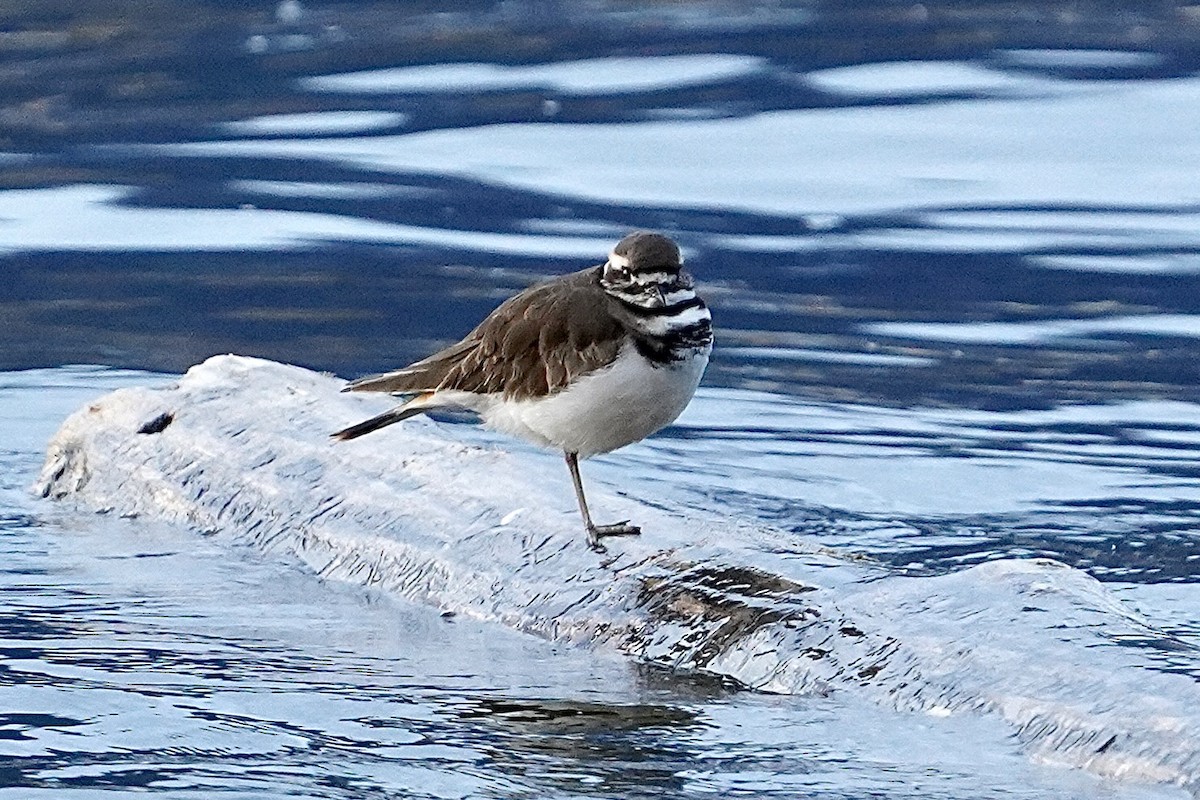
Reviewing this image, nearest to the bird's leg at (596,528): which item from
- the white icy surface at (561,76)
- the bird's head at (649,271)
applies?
the bird's head at (649,271)

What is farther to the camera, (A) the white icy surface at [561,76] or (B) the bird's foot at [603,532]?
(A) the white icy surface at [561,76]

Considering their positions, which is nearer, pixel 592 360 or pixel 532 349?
pixel 592 360

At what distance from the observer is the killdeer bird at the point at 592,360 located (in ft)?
19.5

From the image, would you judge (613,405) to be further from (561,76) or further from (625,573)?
(561,76)

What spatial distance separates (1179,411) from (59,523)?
12.4ft

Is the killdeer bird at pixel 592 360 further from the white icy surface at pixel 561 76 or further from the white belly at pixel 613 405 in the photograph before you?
the white icy surface at pixel 561 76

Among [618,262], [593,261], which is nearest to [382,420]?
[618,262]

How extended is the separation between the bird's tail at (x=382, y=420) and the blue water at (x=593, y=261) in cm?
36

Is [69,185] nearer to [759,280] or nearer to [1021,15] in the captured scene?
[759,280]

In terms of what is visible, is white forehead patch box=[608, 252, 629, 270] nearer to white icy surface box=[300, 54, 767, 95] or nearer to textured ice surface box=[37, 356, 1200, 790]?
textured ice surface box=[37, 356, 1200, 790]

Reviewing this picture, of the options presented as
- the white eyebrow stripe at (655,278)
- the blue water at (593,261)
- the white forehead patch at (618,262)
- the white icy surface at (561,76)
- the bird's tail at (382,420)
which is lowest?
the blue water at (593,261)

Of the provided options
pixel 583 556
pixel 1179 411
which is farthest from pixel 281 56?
pixel 583 556

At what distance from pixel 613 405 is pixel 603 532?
326 mm

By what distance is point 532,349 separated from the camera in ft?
20.3
